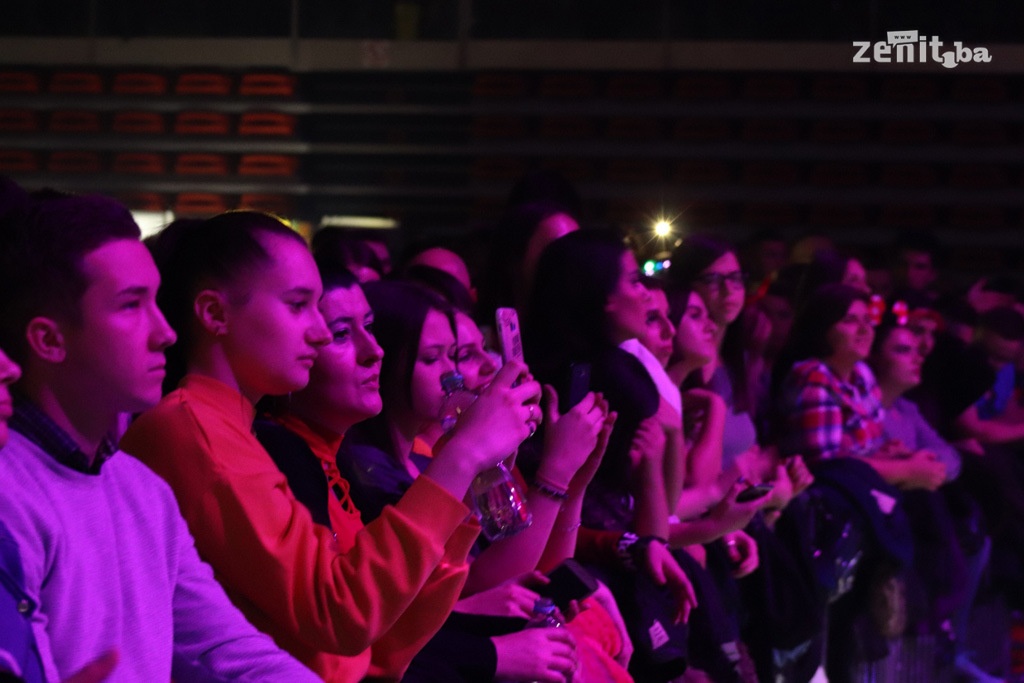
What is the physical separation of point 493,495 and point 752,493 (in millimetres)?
1153

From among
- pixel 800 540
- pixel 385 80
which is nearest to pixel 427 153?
pixel 385 80

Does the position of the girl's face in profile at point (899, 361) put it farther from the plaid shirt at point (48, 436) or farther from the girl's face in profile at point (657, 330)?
the plaid shirt at point (48, 436)

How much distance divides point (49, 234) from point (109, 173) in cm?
854

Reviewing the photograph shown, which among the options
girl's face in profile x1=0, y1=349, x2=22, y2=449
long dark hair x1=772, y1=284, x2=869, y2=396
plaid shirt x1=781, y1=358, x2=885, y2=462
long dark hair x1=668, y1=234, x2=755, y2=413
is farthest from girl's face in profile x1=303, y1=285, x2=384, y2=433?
long dark hair x1=772, y1=284, x2=869, y2=396

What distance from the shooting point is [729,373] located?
3607mm

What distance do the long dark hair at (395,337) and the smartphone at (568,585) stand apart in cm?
31

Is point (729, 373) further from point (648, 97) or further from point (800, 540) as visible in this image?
point (648, 97)

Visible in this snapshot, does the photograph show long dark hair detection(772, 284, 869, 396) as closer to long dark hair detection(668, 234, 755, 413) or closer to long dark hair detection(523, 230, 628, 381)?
long dark hair detection(668, 234, 755, 413)

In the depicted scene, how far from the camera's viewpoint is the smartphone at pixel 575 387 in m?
2.21

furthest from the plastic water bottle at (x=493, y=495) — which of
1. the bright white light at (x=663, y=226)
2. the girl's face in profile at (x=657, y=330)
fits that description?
the bright white light at (x=663, y=226)

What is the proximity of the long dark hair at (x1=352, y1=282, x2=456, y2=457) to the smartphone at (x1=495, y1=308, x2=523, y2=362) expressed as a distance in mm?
306

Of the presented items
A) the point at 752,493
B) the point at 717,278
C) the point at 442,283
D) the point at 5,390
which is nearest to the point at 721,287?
the point at 717,278

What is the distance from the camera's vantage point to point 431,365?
6.79 feet

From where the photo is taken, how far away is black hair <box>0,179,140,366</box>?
1.26m
